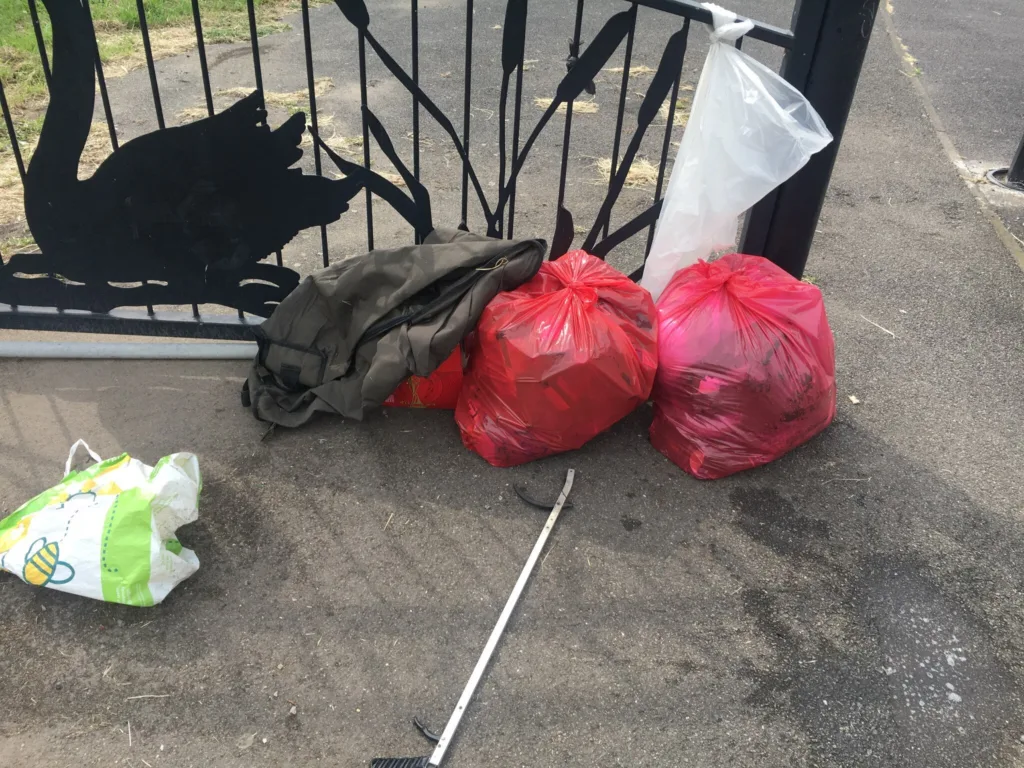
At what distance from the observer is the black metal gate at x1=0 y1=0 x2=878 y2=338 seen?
2.46 metres

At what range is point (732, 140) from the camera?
2.57 m

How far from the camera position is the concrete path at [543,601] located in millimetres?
1859

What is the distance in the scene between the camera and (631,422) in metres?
2.80

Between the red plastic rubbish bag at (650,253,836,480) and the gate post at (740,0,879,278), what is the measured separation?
0.83 feet

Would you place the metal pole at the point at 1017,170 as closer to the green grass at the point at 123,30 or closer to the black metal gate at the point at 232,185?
the black metal gate at the point at 232,185

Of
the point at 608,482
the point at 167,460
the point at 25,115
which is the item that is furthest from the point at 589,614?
the point at 25,115

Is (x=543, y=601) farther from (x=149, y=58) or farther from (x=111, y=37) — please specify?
(x=111, y=37)

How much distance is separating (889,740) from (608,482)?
3.41 ft

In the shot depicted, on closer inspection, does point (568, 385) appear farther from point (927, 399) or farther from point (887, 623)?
point (927, 399)

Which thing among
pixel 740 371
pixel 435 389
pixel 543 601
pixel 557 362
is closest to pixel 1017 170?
pixel 740 371

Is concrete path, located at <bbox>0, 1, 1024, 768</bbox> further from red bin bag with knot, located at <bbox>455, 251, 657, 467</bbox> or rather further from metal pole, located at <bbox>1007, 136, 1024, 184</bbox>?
metal pole, located at <bbox>1007, 136, 1024, 184</bbox>

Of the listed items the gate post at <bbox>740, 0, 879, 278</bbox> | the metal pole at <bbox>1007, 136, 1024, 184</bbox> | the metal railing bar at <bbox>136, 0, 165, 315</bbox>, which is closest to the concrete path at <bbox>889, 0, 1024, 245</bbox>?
the metal pole at <bbox>1007, 136, 1024, 184</bbox>

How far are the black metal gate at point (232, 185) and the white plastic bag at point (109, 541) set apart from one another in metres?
0.88

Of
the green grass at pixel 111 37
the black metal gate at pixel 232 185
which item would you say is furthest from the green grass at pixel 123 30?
the black metal gate at pixel 232 185
